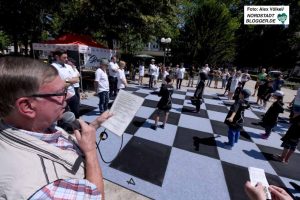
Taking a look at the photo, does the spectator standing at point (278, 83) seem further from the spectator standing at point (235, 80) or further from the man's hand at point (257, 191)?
the man's hand at point (257, 191)

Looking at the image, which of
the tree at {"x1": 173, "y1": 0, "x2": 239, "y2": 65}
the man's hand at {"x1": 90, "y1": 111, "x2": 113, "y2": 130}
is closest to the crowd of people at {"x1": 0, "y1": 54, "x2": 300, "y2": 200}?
the man's hand at {"x1": 90, "y1": 111, "x2": 113, "y2": 130}

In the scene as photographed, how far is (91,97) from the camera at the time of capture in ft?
27.6

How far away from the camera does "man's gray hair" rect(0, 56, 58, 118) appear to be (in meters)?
0.88

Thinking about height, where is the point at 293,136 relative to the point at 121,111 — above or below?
below

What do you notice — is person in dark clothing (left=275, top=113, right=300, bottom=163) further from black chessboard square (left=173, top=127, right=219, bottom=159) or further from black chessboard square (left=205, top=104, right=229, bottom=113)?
black chessboard square (left=205, top=104, right=229, bottom=113)

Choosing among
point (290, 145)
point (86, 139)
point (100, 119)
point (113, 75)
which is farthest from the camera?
point (113, 75)

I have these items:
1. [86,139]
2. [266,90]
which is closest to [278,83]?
[266,90]

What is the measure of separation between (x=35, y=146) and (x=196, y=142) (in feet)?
14.8

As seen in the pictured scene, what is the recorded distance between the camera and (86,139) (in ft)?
3.76

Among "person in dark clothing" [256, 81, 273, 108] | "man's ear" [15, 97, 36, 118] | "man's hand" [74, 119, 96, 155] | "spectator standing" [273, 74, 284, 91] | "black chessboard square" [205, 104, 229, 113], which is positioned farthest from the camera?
"spectator standing" [273, 74, 284, 91]

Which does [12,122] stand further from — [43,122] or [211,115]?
[211,115]

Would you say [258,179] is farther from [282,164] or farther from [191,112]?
[191,112]

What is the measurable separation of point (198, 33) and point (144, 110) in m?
19.4

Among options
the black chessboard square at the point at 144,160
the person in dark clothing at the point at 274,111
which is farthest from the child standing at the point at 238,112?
the black chessboard square at the point at 144,160
